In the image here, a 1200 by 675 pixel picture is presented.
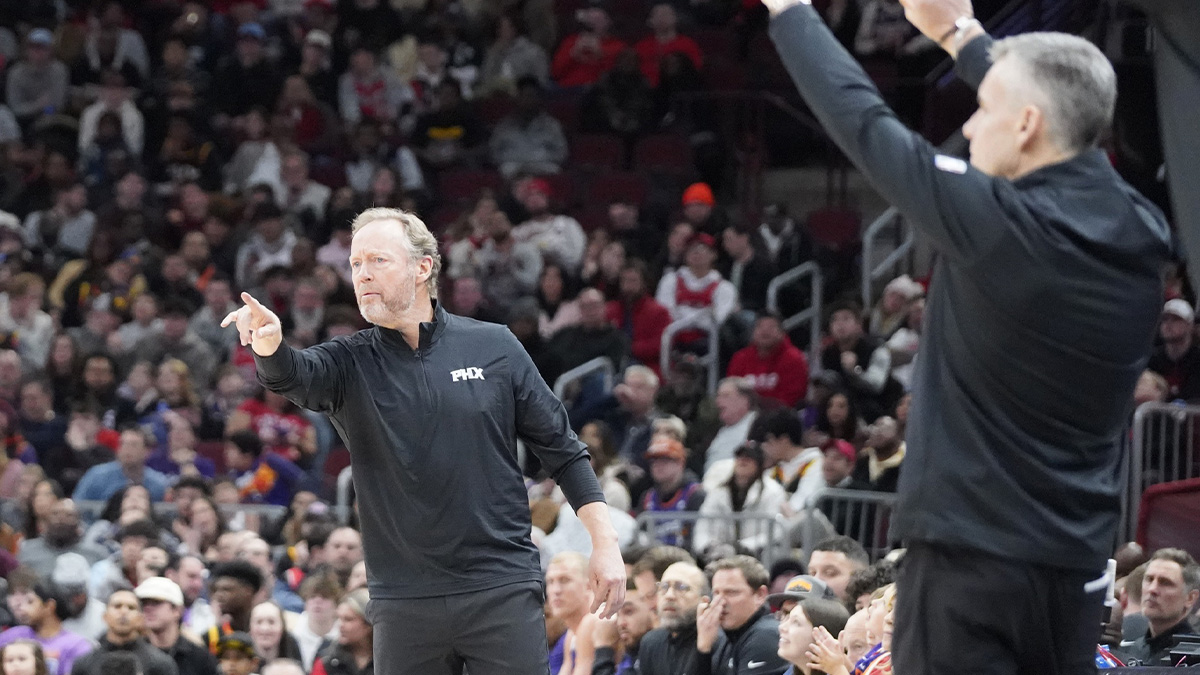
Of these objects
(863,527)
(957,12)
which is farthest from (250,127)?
(957,12)

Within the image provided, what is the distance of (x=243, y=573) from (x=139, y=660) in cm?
114

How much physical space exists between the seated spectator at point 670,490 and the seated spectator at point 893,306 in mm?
2494

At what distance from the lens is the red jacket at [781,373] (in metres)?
12.5

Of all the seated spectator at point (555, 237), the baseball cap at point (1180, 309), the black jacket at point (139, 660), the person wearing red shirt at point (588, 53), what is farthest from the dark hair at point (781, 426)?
the person wearing red shirt at point (588, 53)

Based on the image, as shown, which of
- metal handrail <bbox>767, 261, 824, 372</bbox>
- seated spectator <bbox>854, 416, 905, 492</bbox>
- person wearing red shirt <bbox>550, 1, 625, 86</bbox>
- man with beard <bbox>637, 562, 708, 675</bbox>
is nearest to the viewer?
man with beard <bbox>637, 562, 708, 675</bbox>

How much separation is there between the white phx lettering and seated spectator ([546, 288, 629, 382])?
8.28m

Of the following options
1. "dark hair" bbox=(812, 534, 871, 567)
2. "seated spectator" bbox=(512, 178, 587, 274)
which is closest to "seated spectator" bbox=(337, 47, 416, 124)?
"seated spectator" bbox=(512, 178, 587, 274)

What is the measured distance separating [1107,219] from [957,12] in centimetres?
57

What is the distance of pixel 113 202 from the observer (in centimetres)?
1588

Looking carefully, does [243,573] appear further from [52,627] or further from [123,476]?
[123,476]

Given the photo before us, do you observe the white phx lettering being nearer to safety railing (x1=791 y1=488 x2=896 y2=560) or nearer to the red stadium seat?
safety railing (x1=791 y1=488 x2=896 y2=560)

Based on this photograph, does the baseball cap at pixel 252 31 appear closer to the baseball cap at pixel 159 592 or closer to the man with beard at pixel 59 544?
the man with beard at pixel 59 544

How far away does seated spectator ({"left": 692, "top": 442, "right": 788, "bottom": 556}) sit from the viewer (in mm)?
9875

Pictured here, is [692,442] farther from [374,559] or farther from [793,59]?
[793,59]
